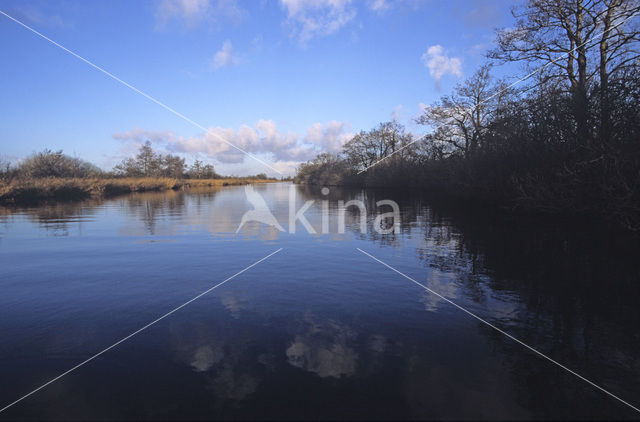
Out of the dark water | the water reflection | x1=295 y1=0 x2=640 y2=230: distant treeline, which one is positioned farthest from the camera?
x1=295 y1=0 x2=640 y2=230: distant treeline

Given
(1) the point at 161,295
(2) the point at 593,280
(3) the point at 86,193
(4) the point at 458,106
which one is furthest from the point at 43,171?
(2) the point at 593,280

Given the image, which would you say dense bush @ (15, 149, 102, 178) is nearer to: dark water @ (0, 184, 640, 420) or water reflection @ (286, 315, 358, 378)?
dark water @ (0, 184, 640, 420)

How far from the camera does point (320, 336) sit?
3932mm

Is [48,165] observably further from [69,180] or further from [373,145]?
[373,145]

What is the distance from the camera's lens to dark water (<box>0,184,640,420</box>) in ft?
9.23

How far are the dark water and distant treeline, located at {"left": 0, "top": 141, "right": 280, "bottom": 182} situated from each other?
29468 millimetres

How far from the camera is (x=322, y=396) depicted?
287cm

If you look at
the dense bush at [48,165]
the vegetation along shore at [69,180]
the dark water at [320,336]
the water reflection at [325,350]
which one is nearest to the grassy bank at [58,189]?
the vegetation along shore at [69,180]

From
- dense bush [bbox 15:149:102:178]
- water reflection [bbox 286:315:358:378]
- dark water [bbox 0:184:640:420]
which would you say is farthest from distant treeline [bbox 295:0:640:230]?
dense bush [bbox 15:149:102:178]

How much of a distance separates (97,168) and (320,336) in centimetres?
7111

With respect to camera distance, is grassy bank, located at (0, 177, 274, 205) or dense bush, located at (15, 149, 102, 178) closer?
grassy bank, located at (0, 177, 274, 205)

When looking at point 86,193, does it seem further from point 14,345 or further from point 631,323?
point 631,323

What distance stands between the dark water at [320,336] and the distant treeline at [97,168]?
29468mm

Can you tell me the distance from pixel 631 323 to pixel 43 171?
51470 millimetres
